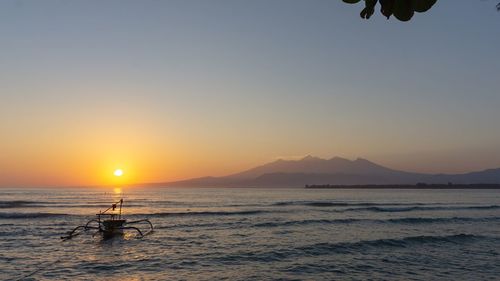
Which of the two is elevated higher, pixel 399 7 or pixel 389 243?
pixel 399 7

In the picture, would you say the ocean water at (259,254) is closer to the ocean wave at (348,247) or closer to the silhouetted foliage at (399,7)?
the ocean wave at (348,247)

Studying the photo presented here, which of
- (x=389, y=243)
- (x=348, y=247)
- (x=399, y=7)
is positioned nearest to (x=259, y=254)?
(x=348, y=247)

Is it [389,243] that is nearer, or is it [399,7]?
[399,7]

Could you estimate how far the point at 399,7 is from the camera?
193cm

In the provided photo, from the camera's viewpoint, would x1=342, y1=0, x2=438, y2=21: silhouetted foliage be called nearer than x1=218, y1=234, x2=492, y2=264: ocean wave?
Yes

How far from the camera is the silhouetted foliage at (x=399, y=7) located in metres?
1.83

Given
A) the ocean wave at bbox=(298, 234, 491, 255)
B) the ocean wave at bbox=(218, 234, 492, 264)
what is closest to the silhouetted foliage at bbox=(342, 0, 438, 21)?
the ocean wave at bbox=(218, 234, 492, 264)

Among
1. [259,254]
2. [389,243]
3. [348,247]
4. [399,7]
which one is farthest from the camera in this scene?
[389,243]

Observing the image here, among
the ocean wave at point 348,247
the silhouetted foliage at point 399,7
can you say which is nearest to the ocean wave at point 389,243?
the ocean wave at point 348,247

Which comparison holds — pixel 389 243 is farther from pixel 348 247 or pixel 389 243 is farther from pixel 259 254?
pixel 259 254

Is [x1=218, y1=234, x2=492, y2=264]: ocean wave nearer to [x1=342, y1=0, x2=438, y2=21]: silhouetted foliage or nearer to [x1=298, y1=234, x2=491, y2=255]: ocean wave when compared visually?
[x1=298, y1=234, x2=491, y2=255]: ocean wave

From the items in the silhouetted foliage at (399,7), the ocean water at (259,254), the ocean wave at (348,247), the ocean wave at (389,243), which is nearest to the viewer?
the silhouetted foliage at (399,7)

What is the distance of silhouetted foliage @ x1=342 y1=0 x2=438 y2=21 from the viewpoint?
72.1 inches

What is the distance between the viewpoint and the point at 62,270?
20.0 meters
